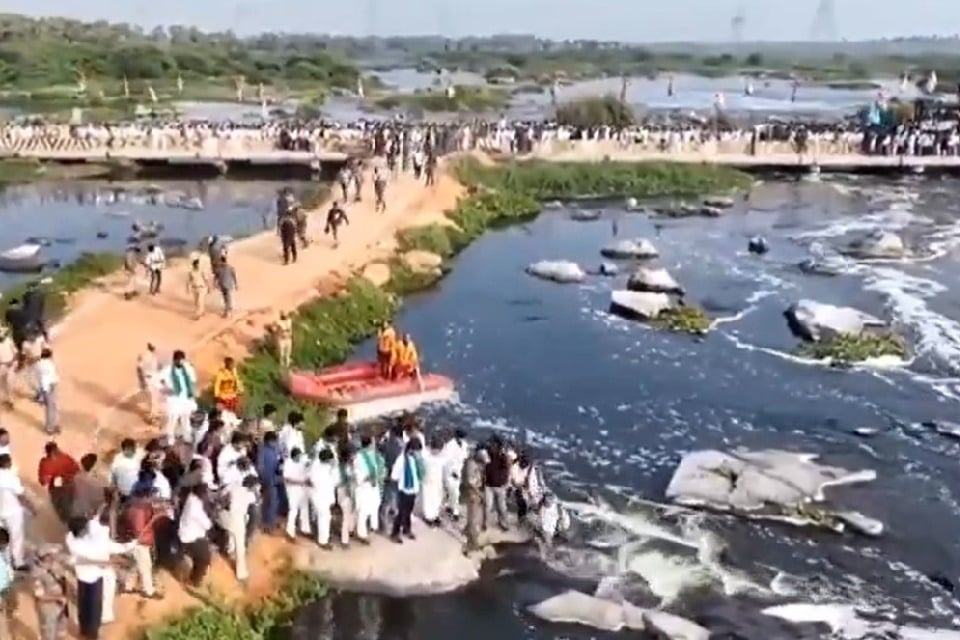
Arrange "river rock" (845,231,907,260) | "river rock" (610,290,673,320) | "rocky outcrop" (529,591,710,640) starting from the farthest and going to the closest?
"river rock" (845,231,907,260) → "river rock" (610,290,673,320) → "rocky outcrop" (529,591,710,640)

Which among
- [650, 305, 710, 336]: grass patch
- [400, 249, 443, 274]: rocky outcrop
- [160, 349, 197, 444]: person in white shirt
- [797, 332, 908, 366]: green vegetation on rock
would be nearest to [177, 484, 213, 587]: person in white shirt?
[160, 349, 197, 444]: person in white shirt

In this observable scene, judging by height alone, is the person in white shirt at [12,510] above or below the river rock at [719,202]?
above

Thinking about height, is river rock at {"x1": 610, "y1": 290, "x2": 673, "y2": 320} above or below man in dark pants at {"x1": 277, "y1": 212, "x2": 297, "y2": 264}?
below

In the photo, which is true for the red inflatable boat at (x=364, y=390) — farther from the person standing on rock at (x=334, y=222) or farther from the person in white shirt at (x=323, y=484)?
the person standing on rock at (x=334, y=222)

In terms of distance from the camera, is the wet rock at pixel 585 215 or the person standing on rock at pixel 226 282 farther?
the wet rock at pixel 585 215

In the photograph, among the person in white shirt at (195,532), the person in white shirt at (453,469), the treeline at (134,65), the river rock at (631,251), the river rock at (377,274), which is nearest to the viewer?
the person in white shirt at (195,532)

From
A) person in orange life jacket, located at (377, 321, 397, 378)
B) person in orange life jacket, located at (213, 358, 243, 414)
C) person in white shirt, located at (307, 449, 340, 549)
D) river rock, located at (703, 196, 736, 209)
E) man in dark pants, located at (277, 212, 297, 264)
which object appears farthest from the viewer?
river rock, located at (703, 196, 736, 209)

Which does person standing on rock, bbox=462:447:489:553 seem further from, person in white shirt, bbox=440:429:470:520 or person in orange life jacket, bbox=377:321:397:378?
person in orange life jacket, bbox=377:321:397:378

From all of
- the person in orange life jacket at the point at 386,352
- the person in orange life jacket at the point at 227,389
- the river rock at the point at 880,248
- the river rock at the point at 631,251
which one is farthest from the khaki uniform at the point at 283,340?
the river rock at the point at 880,248
